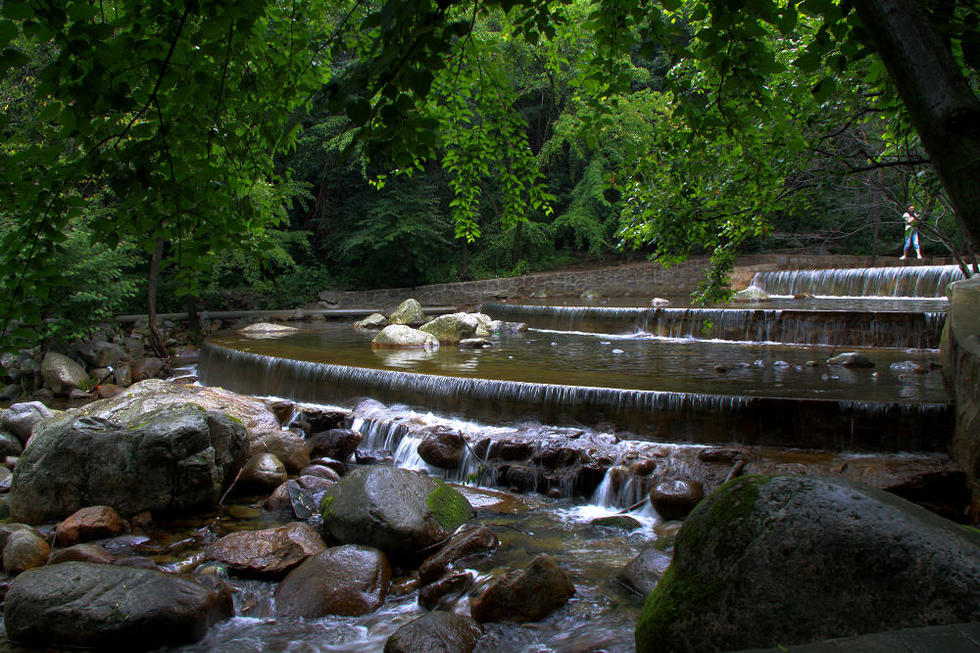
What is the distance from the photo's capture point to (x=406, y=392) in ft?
27.6

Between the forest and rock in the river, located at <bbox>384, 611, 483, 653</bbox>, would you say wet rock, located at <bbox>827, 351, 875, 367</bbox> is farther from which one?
rock in the river, located at <bbox>384, 611, 483, 653</bbox>

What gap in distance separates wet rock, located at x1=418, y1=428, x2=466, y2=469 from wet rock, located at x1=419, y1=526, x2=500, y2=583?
6.20 ft

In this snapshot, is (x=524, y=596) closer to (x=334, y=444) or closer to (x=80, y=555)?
(x=80, y=555)

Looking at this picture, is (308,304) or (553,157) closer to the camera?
(308,304)

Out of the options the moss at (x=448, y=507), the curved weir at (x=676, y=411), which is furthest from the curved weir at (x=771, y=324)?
the moss at (x=448, y=507)

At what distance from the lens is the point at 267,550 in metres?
4.49

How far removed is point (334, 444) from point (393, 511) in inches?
110

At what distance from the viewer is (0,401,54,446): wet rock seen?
25.9ft

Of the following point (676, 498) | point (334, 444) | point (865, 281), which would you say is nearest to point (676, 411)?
point (676, 498)

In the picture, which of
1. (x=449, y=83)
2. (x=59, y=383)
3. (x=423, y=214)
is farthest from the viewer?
(x=423, y=214)

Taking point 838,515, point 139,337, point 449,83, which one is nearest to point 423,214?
point 139,337

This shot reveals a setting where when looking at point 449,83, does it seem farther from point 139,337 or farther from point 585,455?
point 139,337

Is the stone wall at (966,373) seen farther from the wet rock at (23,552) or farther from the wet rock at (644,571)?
the wet rock at (23,552)

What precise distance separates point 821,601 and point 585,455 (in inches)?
157
